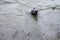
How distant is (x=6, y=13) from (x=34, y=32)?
679mm

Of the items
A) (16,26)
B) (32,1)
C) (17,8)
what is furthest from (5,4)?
(16,26)

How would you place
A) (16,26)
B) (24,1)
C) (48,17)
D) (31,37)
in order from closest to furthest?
(31,37) < (16,26) < (48,17) < (24,1)

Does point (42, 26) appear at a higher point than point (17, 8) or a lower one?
lower

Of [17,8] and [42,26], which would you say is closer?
[42,26]

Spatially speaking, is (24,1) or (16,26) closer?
(16,26)

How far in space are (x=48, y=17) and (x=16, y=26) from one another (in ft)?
1.91

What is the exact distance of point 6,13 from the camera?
2354 millimetres

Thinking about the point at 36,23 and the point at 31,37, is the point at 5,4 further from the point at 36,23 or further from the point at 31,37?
the point at 31,37

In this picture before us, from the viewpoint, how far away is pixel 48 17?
2.30 metres

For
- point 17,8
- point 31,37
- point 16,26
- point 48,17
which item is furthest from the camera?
point 17,8

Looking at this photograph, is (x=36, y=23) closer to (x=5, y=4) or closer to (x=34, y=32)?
(x=34, y=32)

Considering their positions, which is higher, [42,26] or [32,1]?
[32,1]

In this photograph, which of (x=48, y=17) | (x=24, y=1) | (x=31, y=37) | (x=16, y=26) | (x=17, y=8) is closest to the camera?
(x=31, y=37)

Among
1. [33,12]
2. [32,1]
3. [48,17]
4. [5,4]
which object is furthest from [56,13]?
[5,4]
